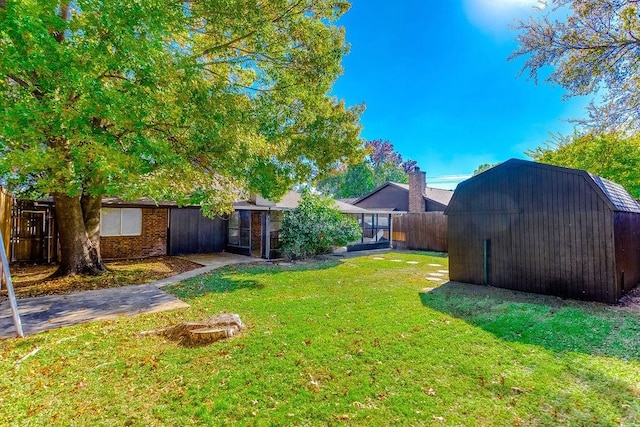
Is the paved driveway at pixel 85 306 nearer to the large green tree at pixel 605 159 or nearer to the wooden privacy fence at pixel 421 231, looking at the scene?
the wooden privacy fence at pixel 421 231

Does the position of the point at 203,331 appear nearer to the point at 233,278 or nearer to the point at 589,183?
the point at 233,278

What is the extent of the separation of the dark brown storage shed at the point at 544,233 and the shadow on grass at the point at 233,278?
490cm

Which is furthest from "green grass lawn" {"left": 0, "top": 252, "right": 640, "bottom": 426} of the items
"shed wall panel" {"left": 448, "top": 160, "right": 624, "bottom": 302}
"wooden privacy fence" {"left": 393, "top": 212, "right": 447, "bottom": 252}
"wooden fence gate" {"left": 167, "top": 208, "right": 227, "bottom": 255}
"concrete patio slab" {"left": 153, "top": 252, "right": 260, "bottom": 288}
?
"wooden privacy fence" {"left": 393, "top": 212, "right": 447, "bottom": 252}

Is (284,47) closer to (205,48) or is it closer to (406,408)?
(205,48)

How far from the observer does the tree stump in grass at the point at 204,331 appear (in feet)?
14.5

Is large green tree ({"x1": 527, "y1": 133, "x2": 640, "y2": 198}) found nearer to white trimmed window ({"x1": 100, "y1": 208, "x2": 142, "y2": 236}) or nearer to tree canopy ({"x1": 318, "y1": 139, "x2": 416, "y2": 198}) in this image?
white trimmed window ({"x1": 100, "y1": 208, "x2": 142, "y2": 236})

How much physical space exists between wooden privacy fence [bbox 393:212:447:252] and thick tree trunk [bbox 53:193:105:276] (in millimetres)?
14684

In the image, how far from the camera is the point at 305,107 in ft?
34.5

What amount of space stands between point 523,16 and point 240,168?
843 cm

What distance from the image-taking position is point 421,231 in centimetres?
1723

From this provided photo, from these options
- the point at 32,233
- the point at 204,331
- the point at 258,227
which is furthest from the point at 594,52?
the point at 32,233

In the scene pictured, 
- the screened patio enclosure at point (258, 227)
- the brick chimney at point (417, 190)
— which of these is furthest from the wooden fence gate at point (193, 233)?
the brick chimney at point (417, 190)

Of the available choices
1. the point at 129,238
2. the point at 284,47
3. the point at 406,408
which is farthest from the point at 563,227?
the point at 129,238

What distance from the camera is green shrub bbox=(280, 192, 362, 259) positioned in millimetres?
12742
